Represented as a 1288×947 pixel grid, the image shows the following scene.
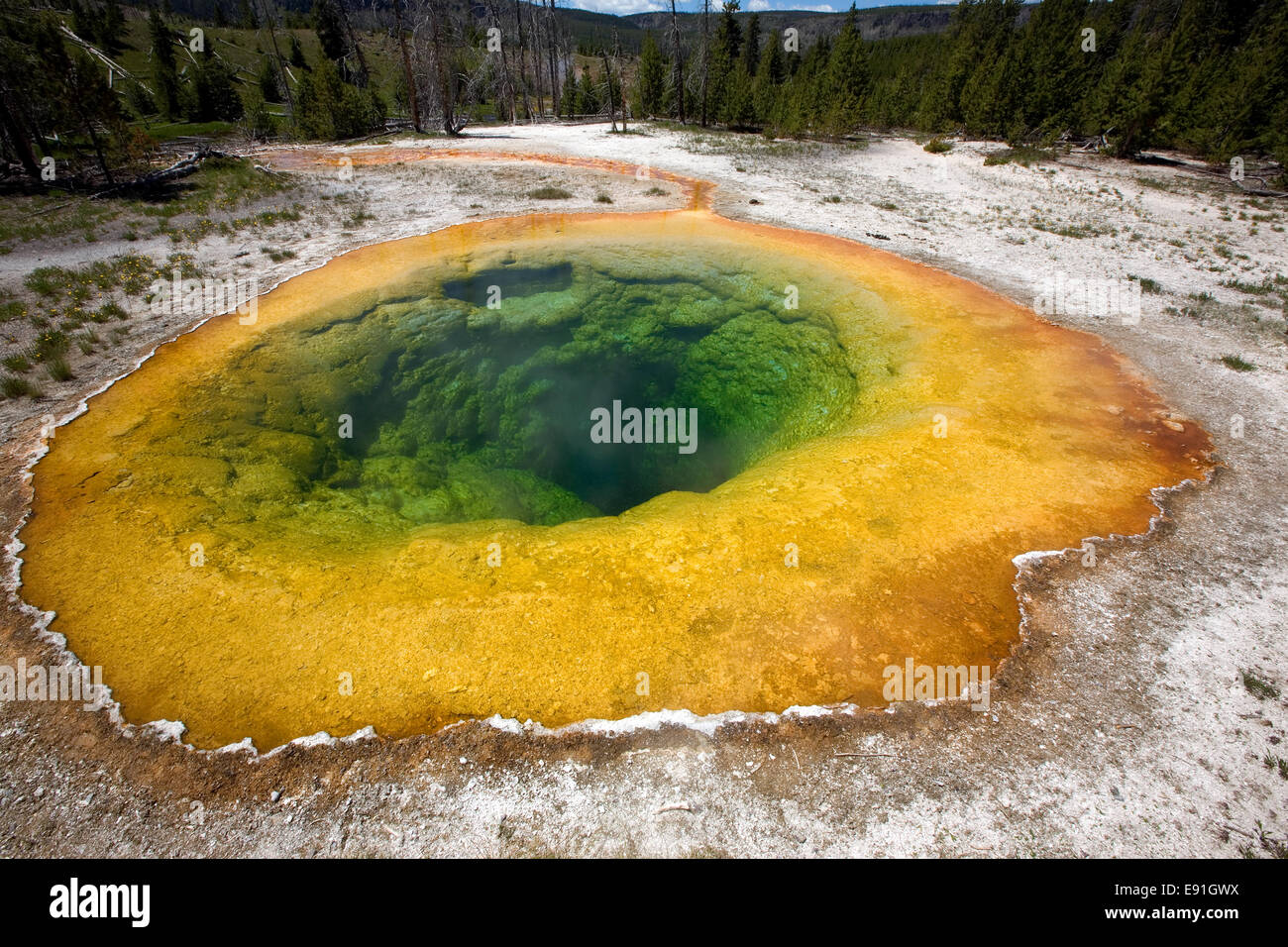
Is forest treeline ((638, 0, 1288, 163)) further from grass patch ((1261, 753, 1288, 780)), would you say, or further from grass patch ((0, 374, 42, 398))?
grass patch ((0, 374, 42, 398))

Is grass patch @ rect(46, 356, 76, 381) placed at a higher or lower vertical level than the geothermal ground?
higher

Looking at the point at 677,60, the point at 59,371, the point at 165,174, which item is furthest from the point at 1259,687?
the point at 677,60

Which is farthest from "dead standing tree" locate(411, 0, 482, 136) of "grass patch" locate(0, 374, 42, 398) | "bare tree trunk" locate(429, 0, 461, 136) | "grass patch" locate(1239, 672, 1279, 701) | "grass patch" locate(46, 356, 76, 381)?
"grass patch" locate(1239, 672, 1279, 701)

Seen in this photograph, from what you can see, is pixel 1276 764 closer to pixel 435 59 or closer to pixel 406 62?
pixel 406 62

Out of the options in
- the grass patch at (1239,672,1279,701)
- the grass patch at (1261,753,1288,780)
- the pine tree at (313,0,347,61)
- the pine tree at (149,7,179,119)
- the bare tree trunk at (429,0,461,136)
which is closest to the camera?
the grass patch at (1261,753,1288,780)

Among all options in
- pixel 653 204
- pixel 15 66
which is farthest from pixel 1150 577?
pixel 15 66

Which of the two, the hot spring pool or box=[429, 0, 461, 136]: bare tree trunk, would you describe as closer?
the hot spring pool

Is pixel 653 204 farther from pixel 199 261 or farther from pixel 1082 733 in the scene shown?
pixel 1082 733
